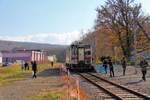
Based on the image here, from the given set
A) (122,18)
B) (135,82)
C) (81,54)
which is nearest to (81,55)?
(81,54)

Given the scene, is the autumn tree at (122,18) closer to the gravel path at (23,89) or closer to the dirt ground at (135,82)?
the dirt ground at (135,82)

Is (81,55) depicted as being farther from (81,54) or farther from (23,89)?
(23,89)

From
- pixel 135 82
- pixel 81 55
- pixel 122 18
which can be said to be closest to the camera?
pixel 135 82

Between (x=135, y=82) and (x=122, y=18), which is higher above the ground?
(x=122, y=18)

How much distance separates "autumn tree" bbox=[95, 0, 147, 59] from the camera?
241 feet

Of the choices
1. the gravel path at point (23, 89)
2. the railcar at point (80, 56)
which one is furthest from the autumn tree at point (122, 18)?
the gravel path at point (23, 89)

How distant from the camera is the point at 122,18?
74188 millimetres

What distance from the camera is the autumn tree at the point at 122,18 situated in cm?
7331

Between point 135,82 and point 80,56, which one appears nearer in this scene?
point 135,82

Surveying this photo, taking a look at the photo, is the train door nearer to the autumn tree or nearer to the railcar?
the railcar

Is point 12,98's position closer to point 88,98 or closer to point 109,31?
point 88,98

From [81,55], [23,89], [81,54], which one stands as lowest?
[23,89]

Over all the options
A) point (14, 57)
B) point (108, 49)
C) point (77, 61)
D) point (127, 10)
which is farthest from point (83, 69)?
point (14, 57)

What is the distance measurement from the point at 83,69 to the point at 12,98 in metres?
36.7
